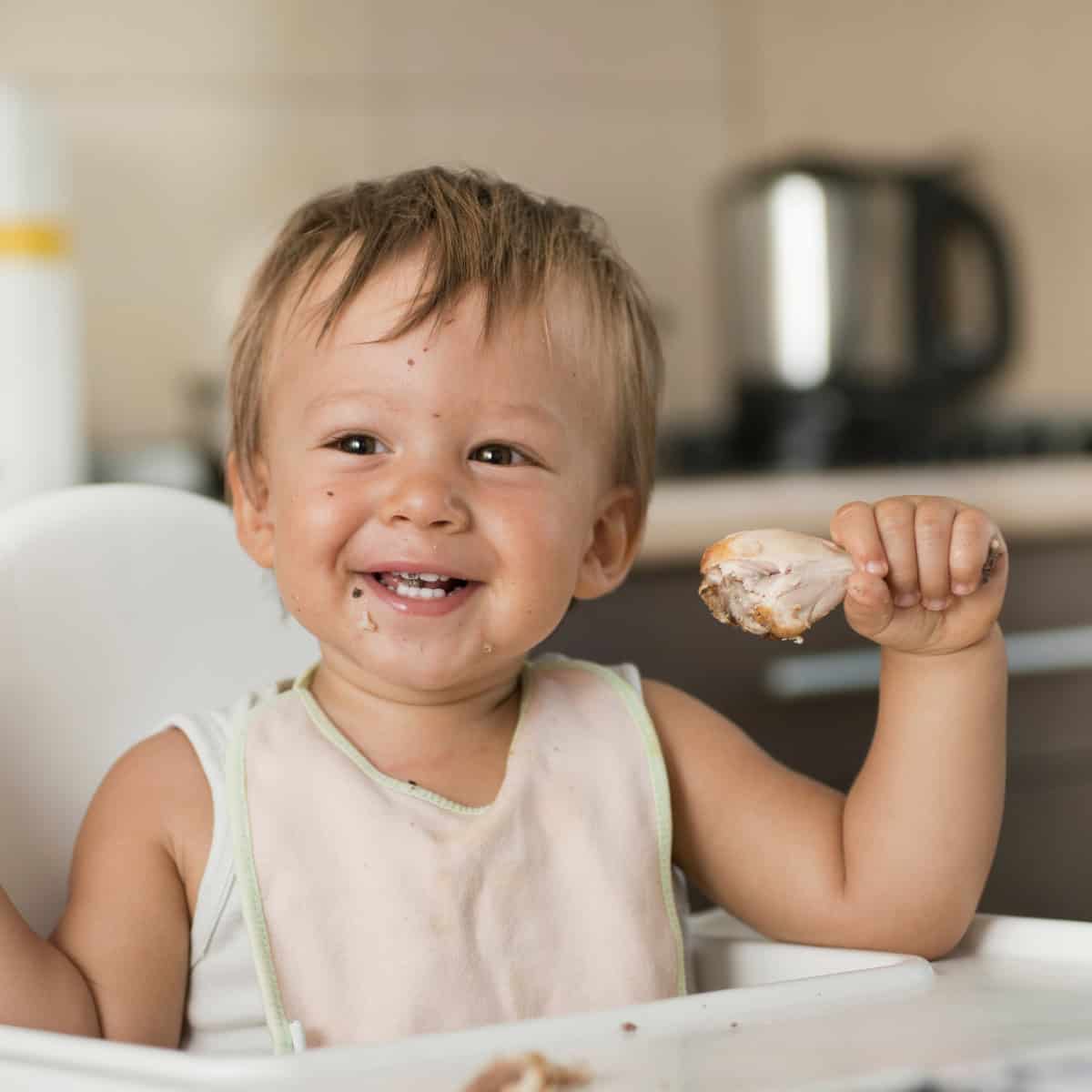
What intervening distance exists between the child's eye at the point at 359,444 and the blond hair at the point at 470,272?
53mm

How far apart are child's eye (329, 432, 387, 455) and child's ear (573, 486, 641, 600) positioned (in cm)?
15

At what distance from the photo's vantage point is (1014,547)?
5.74 ft

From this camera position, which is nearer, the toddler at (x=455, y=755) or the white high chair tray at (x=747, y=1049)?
the white high chair tray at (x=747, y=1049)

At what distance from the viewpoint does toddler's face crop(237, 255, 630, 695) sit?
2.68ft

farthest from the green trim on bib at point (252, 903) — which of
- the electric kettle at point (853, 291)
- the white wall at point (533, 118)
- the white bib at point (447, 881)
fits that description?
the electric kettle at point (853, 291)

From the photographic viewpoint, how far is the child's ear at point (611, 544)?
94 centimetres

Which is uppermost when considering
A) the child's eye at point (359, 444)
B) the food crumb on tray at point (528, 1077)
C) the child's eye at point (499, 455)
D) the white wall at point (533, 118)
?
the white wall at point (533, 118)

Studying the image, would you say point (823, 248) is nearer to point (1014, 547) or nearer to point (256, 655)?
point (1014, 547)

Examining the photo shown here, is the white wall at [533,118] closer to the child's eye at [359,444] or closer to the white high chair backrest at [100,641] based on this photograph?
the white high chair backrest at [100,641]

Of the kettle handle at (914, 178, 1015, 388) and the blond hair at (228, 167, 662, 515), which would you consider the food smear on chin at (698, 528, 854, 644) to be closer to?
the blond hair at (228, 167, 662, 515)

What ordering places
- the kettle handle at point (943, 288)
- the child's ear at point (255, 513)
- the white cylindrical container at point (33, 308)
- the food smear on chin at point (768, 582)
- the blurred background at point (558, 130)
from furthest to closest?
the kettle handle at point (943, 288) → the blurred background at point (558, 130) → the white cylindrical container at point (33, 308) → the child's ear at point (255, 513) → the food smear on chin at point (768, 582)

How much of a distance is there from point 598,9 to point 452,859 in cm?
177

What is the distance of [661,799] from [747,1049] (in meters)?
0.30

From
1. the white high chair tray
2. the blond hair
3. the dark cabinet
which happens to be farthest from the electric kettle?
the white high chair tray
